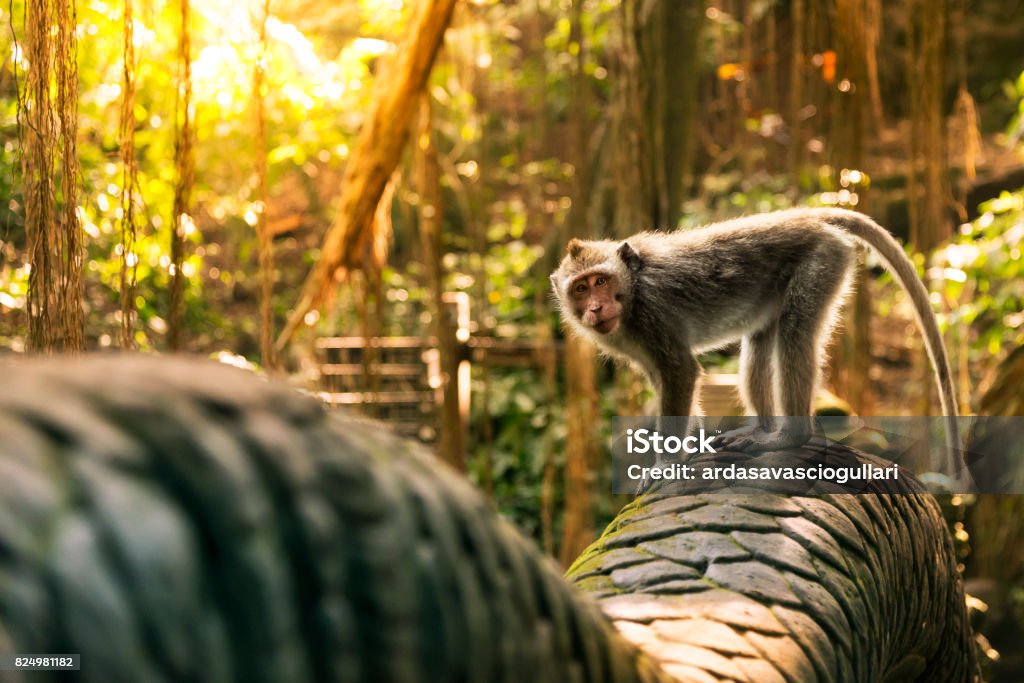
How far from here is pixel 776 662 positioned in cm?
113

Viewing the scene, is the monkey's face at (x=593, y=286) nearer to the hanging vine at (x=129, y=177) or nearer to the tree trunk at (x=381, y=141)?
the tree trunk at (x=381, y=141)

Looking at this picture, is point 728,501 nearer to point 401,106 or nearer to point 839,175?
point 401,106

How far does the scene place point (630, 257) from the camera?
3.90 m

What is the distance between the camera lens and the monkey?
11.4 feet

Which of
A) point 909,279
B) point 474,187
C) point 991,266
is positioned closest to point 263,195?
point 909,279

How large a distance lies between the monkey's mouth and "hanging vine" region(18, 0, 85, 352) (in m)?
2.21

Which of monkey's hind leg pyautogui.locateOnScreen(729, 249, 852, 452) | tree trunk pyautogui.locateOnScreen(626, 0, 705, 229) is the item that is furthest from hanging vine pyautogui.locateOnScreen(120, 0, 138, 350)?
tree trunk pyautogui.locateOnScreen(626, 0, 705, 229)

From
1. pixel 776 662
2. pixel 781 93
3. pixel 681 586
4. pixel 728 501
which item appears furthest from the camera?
pixel 781 93

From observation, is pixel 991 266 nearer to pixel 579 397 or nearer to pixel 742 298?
pixel 579 397

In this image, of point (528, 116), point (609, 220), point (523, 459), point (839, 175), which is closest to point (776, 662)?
point (839, 175)

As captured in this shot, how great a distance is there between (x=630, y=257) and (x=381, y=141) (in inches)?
60.8

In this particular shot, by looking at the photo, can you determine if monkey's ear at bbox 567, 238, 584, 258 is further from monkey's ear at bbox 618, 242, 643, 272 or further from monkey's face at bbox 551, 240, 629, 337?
monkey's ear at bbox 618, 242, 643, 272

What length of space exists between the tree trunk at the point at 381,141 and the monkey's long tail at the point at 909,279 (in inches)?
82.3

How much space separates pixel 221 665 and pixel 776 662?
0.84m
